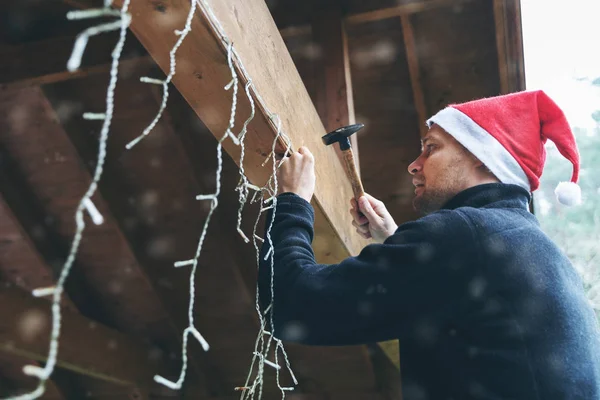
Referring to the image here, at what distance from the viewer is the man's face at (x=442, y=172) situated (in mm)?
1272

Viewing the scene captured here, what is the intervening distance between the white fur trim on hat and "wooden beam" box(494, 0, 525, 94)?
30.7 inches

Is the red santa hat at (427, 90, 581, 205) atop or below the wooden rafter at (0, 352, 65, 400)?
atop

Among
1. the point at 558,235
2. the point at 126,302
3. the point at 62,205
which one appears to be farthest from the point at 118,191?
the point at 558,235

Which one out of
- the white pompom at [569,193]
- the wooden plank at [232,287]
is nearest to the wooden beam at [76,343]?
the wooden plank at [232,287]

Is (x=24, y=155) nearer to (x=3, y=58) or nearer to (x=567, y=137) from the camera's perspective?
(x=3, y=58)

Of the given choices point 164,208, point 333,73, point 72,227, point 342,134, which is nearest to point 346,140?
point 342,134

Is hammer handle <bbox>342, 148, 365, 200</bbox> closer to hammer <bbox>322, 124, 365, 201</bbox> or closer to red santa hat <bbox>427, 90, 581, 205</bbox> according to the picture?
hammer <bbox>322, 124, 365, 201</bbox>

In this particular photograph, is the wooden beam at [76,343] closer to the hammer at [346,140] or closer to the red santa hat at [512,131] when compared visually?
the hammer at [346,140]

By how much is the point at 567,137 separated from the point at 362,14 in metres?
0.99

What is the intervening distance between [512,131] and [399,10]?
3.10ft

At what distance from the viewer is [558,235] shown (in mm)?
8062

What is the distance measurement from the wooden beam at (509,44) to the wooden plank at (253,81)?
0.80 m

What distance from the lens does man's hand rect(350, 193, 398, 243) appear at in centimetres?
150

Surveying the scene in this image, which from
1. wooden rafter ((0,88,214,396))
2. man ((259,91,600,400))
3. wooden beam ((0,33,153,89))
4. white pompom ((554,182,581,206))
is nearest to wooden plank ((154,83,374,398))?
wooden rafter ((0,88,214,396))
